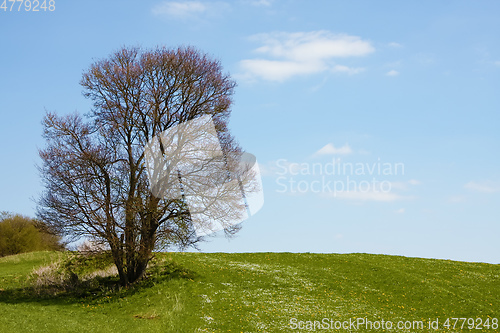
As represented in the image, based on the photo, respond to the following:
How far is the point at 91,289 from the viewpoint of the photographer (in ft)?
104

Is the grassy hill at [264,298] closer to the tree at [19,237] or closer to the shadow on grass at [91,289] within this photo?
the shadow on grass at [91,289]

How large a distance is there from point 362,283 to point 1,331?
2271 cm

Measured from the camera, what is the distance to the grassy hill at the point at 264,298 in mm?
24203

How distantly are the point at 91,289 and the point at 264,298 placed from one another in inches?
503

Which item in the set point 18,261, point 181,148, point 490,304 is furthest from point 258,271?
point 18,261

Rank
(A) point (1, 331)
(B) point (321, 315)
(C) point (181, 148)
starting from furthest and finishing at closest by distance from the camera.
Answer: (C) point (181, 148) < (B) point (321, 315) < (A) point (1, 331)

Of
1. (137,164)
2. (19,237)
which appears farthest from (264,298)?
(19,237)

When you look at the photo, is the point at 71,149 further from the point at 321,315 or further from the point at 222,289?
the point at 321,315

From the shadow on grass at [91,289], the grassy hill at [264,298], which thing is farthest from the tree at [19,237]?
the shadow on grass at [91,289]

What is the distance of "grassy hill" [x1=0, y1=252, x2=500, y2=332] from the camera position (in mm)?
24203

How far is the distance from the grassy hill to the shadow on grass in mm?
84

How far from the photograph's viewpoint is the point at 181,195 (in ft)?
100

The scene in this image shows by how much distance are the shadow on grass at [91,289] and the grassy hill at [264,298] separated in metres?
0.08

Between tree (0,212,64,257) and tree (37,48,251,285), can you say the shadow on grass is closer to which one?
tree (37,48,251,285)
